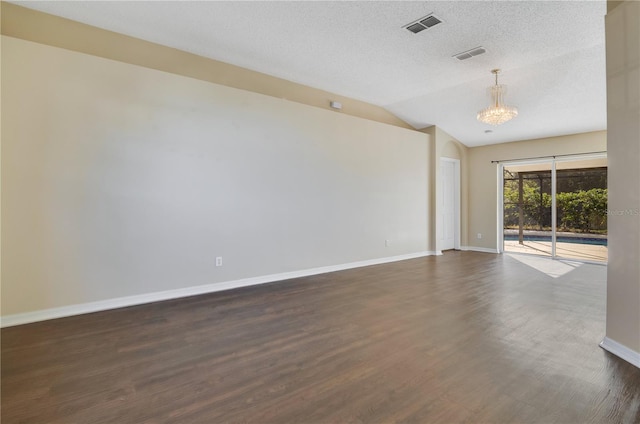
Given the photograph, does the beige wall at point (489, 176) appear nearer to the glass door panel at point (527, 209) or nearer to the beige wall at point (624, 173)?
the glass door panel at point (527, 209)

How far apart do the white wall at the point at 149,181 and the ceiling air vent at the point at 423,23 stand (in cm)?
203

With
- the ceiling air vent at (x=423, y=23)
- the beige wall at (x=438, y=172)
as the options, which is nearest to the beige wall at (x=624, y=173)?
the ceiling air vent at (x=423, y=23)

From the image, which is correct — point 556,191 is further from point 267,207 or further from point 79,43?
point 79,43

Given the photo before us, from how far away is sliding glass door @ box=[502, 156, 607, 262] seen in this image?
20.4 feet

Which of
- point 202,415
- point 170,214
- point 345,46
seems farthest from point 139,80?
point 202,415

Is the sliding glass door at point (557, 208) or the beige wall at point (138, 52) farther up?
the beige wall at point (138, 52)

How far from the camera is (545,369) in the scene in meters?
2.13

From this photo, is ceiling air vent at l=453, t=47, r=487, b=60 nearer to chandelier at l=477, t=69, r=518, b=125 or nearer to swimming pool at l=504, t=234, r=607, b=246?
chandelier at l=477, t=69, r=518, b=125

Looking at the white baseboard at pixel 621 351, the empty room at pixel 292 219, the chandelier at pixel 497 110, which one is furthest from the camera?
the chandelier at pixel 497 110

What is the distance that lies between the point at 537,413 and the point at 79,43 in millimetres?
5407

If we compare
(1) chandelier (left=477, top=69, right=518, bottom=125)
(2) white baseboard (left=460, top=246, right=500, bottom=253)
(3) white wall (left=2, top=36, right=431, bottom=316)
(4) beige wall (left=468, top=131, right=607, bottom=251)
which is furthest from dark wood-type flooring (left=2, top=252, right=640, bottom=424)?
(4) beige wall (left=468, top=131, right=607, bottom=251)

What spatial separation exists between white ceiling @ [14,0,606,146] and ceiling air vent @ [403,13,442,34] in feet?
0.26

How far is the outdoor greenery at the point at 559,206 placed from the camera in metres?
6.21

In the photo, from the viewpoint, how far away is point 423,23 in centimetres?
347
